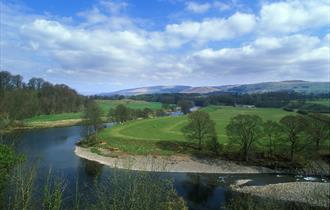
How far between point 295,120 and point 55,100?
392 ft

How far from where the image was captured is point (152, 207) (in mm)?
15219

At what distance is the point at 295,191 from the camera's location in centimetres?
4731

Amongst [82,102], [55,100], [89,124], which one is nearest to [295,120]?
[89,124]

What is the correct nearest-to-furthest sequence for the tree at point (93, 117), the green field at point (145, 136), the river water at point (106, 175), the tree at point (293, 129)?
the river water at point (106, 175), the tree at point (293, 129), the green field at point (145, 136), the tree at point (93, 117)

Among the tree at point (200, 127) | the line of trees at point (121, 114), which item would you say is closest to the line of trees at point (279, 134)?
the tree at point (200, 127)

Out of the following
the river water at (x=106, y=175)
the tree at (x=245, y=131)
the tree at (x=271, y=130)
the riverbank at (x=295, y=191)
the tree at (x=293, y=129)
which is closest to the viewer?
the river water at (x=106, y=175)

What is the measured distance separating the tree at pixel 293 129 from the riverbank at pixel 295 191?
15211 mm

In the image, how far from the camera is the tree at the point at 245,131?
66.1m

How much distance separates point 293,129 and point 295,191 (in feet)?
69.4

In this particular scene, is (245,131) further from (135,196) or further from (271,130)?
(135,196)

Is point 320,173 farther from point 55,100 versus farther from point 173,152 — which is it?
point 55,100

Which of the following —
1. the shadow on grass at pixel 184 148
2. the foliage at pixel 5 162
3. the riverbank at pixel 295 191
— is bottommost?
the riverbank at pixel 295 191

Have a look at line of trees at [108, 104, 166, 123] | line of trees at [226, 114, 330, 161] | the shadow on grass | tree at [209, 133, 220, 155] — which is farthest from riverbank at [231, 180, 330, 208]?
line of trees at [108, 104, 166, 123]

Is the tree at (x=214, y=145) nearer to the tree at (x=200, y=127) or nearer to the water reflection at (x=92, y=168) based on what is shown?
the tree at (x=200, y=127)
